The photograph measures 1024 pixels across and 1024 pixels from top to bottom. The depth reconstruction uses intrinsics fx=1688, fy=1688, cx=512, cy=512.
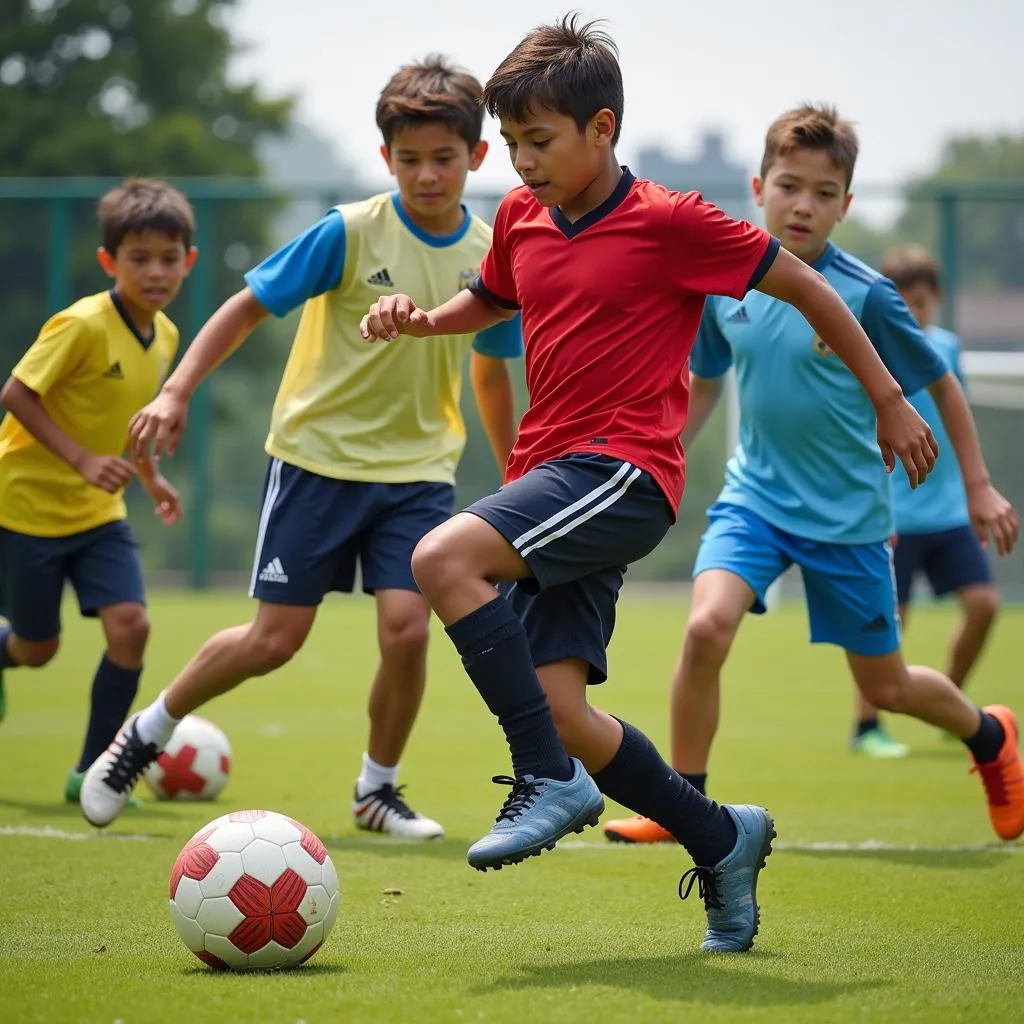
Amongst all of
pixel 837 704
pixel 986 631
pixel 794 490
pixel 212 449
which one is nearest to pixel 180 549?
pixel 212 449

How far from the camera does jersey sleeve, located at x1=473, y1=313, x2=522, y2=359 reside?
5.23 m

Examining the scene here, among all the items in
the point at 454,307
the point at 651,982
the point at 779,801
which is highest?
the point at 454,307

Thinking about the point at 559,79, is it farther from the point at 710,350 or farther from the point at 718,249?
the point at 710,350

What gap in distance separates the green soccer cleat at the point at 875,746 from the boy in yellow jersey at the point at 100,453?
3432 mm

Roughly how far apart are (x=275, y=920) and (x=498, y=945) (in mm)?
525

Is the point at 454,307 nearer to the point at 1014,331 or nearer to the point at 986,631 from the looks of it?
the point at 986,631

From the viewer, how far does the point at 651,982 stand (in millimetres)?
3234

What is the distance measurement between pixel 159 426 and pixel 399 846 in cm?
167

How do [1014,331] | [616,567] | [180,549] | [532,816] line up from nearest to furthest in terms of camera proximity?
1. [532,816]
2. [616,567]
3. [1014,331]
4. [180,549]

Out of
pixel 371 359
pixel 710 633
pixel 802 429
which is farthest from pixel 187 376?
pixel 802 429

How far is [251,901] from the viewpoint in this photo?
337cm

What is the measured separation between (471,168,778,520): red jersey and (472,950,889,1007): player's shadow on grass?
38.5 inches

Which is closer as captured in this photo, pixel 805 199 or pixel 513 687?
pixel 513 687

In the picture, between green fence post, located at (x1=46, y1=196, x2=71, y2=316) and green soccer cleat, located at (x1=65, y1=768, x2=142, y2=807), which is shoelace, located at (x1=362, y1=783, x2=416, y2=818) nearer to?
green soccer cleat, located at (x1=65, y1=768, x2=142, y2=807)
